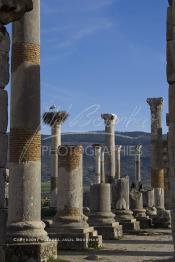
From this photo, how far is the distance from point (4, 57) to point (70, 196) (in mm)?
8236

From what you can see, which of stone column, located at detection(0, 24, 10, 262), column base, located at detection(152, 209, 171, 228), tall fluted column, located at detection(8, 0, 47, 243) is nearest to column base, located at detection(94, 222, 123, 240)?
column base, located at detection(152, 209, 171, 228)

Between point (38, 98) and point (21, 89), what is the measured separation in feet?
1.61

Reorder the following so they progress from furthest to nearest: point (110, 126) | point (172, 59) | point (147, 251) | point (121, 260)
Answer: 1. point (110, 126)
2. point (147, 251)
3. point (121, 260)
4. point (172, 59)

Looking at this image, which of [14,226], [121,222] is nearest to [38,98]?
[14,226]

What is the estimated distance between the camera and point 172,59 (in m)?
6.91

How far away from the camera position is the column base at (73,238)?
1522 cm

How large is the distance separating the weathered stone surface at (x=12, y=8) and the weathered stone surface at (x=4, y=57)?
0.38 m

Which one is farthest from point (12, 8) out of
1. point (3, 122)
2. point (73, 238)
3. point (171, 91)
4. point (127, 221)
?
Result: point (127, 221)

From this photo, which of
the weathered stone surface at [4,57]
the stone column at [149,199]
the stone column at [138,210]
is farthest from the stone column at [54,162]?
the weathered stone surface at [4,57]

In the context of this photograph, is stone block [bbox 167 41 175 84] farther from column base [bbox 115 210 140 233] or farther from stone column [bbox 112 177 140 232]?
stone column [bbox 112 177 140 232]

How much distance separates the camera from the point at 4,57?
8320 mm

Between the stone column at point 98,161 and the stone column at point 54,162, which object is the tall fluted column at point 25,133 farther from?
the stone column at point 98,161

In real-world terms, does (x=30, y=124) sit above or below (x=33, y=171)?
above

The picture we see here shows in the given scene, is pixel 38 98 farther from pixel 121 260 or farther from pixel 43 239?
pixel 121 260
